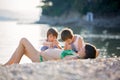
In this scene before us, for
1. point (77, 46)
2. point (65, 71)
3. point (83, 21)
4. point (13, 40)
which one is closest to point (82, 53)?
point (77, 46)

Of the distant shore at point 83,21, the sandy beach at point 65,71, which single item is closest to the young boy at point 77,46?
the sandy beach at point 65,71

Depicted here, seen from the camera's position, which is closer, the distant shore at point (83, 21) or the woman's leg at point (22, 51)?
the woman's leg at point (22, 51)

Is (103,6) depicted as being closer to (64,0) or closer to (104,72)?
(64,0)

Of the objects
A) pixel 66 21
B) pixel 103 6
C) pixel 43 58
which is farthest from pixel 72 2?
pixel 43 58

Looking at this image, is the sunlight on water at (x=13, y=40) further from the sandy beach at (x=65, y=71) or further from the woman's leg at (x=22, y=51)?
the sandy beach at (x=65, y=71)

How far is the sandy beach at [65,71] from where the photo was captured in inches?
301

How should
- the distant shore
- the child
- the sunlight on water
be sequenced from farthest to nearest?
1. the distant shore
2. the sunlight on water
3. the child

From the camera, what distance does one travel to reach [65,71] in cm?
808

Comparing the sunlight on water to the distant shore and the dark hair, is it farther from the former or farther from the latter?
the distant shore

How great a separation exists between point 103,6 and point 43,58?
59.4m

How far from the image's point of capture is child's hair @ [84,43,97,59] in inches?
384

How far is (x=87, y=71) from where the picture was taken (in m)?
8.17

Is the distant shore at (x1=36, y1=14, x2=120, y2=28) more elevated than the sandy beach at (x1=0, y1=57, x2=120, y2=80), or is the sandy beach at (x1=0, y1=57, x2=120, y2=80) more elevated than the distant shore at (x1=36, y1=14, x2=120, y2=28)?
the sandy beach at (x1=0, y1=57, x2=120, y2=80)

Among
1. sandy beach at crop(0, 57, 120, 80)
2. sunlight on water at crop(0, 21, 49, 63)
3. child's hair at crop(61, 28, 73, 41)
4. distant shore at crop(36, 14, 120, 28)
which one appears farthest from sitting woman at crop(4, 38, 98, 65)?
distant shore at crop(36, 14, 120, 28)
